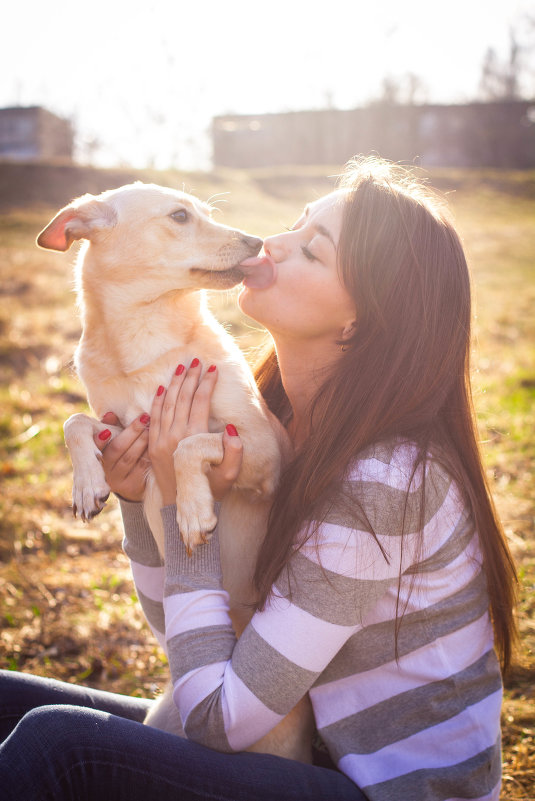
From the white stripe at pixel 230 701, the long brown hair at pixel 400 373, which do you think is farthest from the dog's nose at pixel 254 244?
the white stripe at pixel 230 701

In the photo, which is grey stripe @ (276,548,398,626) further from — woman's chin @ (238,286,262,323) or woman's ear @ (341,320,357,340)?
woman's chin @ (238,286,262,323)

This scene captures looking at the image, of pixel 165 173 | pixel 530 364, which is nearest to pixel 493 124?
pixel 165 173

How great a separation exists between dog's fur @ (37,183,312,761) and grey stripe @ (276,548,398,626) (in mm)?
473

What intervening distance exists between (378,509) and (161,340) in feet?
3.76

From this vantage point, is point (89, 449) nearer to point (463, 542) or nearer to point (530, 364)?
point (463, 542)

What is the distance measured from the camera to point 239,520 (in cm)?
216

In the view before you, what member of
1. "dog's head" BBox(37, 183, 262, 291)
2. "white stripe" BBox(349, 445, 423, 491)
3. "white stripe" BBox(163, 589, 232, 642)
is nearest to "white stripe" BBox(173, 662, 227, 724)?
"white stripe" BBox(163, 589, 232, 642)

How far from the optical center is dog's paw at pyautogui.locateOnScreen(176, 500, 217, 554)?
1.79 m

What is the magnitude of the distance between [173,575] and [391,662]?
24.6 inches

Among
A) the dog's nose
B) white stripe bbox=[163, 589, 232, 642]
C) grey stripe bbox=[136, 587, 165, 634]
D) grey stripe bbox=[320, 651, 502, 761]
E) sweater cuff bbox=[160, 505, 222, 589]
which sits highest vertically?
the dog's nose

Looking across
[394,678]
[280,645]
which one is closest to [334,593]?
[280,645]

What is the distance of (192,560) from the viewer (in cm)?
176

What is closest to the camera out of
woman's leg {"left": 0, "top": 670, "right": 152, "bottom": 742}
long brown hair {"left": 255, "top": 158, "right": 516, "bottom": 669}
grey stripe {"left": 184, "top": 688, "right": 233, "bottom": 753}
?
grey stripe {"left": 184, "top": 688, "right": 233, "bottom": 753}

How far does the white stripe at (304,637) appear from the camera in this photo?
1.53 m
